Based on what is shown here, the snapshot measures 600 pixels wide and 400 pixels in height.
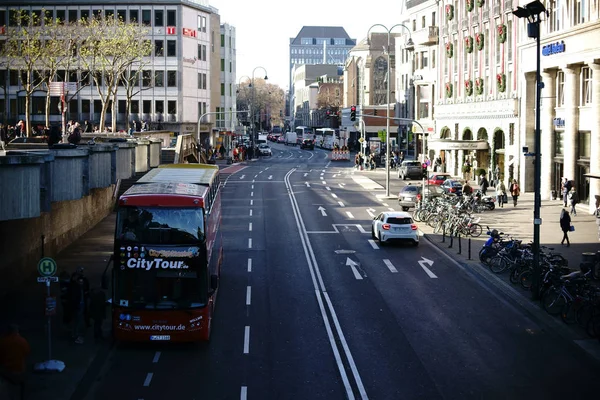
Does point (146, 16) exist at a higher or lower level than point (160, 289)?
higher

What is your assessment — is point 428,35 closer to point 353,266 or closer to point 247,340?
point 353,266

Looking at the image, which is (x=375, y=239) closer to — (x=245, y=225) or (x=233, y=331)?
(x=245, y=225)

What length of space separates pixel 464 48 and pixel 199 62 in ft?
112

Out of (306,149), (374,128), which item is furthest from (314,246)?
(306,149)

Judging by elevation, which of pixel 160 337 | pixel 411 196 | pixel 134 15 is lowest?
pixel 160 337

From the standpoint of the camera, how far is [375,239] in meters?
39.7

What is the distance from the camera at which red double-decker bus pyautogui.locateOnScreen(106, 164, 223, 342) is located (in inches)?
796

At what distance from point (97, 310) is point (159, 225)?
3.14 m

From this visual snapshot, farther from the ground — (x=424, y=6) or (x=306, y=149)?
(x=424, y=6)

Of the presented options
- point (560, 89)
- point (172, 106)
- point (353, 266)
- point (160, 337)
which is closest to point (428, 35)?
point (172, 106)

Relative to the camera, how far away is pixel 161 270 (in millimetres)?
20250

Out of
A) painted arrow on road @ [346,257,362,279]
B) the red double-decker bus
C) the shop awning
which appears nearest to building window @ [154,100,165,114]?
the shop awning

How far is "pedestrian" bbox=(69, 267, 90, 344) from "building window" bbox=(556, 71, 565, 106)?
40.7 meters

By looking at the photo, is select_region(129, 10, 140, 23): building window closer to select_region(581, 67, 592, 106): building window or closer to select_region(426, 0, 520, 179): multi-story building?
select_region(426, 0, 520, 179): multi-story building
